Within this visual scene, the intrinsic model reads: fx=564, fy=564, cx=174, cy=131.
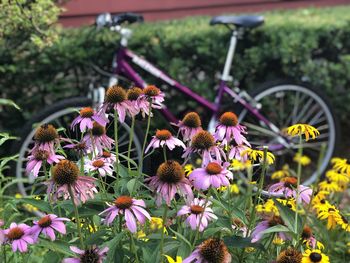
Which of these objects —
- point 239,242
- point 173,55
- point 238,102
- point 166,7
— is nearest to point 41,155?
point 239,242

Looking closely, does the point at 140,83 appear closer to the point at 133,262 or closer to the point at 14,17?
the point at 14,17

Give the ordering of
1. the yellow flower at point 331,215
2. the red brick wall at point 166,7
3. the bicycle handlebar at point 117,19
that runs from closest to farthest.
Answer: the yellow flower at point 331,215
the bicycle handlebar at point 117,19
the red brick wall at point 166,7

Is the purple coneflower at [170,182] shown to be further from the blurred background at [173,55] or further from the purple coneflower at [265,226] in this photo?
the blurred background at [173,55]

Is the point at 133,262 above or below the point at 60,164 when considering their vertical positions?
below

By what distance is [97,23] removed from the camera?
3.57 m

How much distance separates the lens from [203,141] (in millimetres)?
1448

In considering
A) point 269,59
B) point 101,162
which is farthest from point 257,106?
point 101,162

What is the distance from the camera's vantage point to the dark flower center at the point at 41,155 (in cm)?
155

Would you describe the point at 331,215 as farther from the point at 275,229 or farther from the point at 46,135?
the point at 46,135

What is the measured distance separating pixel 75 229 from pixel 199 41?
9.12 feet

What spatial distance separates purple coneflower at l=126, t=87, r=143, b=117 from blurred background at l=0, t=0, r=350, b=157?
5.81 ft

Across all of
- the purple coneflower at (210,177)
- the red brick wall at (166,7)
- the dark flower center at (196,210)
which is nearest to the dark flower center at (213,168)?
the purple coneflower at (210,177)

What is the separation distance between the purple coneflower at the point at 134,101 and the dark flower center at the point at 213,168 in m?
0.35

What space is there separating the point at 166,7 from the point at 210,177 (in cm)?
519
